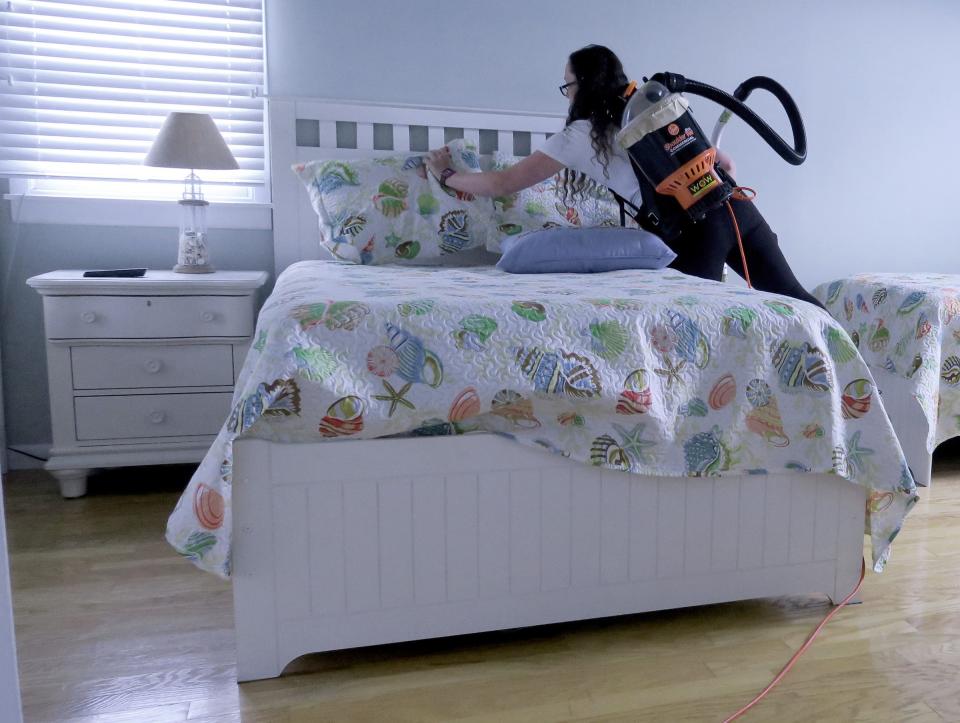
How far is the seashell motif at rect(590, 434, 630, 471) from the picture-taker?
1366mm

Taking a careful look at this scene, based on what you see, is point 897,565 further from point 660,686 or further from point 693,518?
point 660,686

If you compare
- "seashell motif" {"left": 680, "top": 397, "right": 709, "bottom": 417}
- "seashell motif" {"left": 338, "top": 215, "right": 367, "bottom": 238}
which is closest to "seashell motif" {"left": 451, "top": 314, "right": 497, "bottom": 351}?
"seashell motif" {"left": 680, "top": 397, "right": 709, "bottom": 417}

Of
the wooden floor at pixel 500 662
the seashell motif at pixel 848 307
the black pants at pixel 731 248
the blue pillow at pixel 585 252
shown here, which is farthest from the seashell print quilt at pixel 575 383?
the seashell motif at pixel 848 307

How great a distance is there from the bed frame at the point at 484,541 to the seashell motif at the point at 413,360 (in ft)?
0.37

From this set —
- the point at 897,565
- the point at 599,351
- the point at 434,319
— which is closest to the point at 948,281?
the point at 897,565

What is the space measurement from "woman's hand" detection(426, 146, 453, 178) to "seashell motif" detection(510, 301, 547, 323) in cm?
111

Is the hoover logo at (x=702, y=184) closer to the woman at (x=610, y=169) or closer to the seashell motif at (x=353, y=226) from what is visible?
the woman at (x=610, y=169)

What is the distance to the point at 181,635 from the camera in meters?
1.46

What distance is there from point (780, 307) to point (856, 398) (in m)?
0.23

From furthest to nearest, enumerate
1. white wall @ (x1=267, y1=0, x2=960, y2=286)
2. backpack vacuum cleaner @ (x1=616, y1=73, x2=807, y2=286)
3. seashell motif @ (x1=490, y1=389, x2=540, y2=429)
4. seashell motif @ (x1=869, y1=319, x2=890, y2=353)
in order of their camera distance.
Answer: white wall @ (x1=267, y1=0, x2=960, y2=286) < seashell motif @ (x1=869, y1=319, x2=890, y2=353) < backpack vacuum cleaner @ (x1=616, y1=73, x2=807, y2=286) < seashell motif @ (x1=490, y1=389, x2=540, y2=429)

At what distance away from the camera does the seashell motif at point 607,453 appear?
137cm

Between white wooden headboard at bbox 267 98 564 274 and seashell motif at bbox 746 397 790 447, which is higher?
white wooden headboard at bbox 267 98 564 274

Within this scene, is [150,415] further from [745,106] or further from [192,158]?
[745,106]

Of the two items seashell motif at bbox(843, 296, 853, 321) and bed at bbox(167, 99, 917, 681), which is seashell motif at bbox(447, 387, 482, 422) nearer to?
bed at bbox(167, 99, 917, 681)
